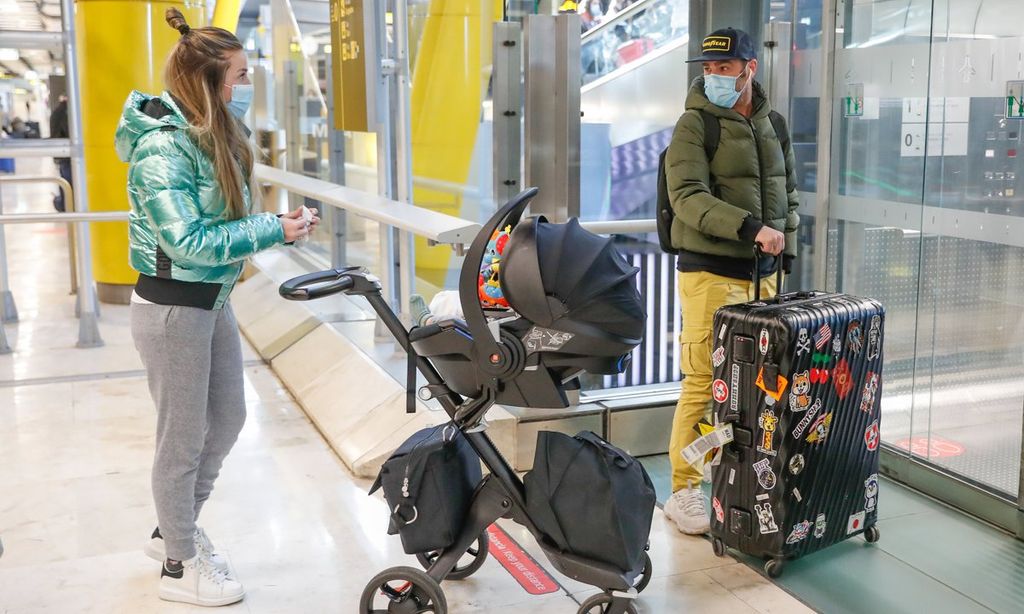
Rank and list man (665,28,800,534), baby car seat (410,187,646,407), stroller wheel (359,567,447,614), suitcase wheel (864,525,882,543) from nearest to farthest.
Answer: baby car seat (410,187,646,407) < stroller wheel (359,567,447,614) < man (665,28,800,534) < suitcase wheel (864,525,882,543)

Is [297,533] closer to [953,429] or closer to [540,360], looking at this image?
[540,360]

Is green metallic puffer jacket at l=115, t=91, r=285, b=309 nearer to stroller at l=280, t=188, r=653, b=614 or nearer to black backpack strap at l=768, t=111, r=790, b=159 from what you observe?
stroller at l=280, t=188, r=653, b=614

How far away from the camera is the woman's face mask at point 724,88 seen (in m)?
3.26

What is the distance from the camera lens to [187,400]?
281 cm

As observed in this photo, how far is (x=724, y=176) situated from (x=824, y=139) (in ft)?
3.39

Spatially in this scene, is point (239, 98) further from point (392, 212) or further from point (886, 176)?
point (886, 176)

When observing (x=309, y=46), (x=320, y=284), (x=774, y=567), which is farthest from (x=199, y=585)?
(x=309, y=46)

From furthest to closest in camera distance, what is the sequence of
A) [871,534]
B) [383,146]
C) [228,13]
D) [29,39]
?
[228,13], [29,39], [383,146], [871,534]

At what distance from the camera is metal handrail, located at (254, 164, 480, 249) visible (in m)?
3.02

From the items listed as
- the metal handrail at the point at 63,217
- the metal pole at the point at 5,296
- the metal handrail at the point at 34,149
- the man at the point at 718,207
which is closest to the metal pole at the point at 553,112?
the man at the point at 718,207

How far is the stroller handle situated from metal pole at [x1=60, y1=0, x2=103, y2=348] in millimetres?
4211

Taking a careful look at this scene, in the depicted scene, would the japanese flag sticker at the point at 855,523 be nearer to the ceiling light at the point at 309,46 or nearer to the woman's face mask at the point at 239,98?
the woman's face mask at the point at 239,98

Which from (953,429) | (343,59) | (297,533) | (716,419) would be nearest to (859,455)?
(716,419)

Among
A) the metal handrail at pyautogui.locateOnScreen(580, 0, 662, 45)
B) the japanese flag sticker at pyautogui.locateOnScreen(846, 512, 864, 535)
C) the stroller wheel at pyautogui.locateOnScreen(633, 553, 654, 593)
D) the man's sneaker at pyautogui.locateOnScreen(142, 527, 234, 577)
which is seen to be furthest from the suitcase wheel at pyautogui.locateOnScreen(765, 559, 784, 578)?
the metal handrail at pyautogui.locateOnScreen(580, 0, 662, 45)
